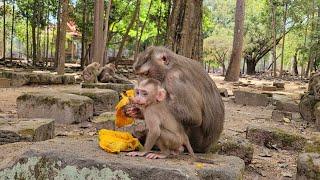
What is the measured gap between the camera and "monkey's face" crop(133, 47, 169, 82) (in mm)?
3691

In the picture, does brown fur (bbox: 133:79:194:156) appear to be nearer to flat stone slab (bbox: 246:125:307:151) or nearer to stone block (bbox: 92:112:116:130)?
stone block (bbox: 92:112:116:130)

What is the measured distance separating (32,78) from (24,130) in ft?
31.9

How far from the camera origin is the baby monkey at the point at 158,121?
3.38m

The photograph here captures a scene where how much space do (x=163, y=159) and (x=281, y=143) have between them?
13.0 feet

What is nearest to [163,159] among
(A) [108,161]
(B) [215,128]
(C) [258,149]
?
(A) [108,161]

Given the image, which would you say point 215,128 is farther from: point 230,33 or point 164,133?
point 230,33

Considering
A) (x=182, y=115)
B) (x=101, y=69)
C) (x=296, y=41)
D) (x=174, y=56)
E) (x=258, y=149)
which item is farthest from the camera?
(x=296, y=41)

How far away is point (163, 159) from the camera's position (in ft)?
10.8

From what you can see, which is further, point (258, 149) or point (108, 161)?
point (258, 149)

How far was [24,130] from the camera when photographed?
4.99 m

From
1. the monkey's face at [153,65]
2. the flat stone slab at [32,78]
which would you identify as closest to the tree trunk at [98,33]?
the flat stone slab at [32,78]

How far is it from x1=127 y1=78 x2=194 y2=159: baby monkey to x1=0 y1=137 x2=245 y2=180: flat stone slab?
13 centimetres

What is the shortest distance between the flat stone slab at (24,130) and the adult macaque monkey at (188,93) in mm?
1824

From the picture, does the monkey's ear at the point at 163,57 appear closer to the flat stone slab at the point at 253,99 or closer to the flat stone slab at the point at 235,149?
the flat stone slab at the point at 235,149
